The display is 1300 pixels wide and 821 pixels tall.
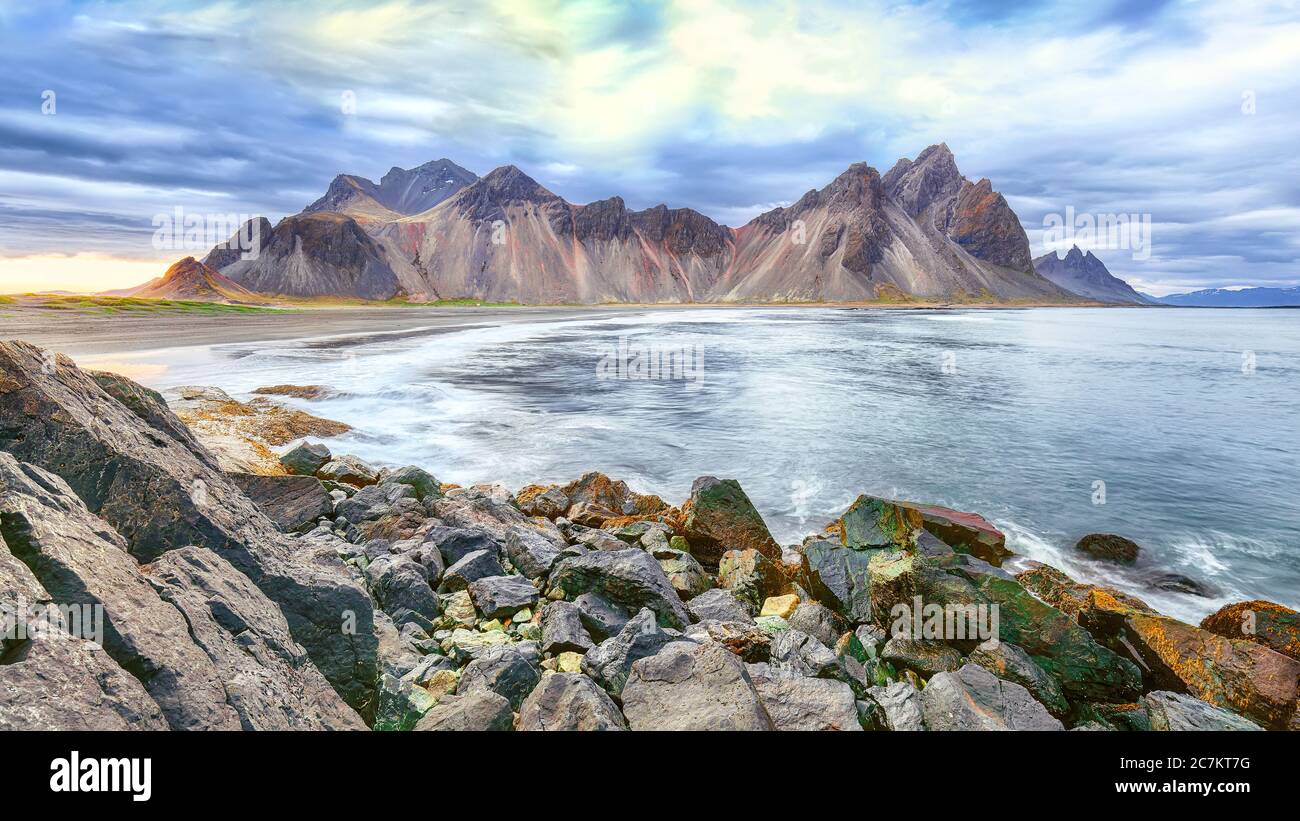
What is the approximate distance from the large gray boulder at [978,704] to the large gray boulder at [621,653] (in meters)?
2.40

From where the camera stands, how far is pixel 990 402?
105ft

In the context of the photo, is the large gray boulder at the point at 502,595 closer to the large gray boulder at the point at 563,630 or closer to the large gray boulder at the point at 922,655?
the large gray boulder at the point at 563,630

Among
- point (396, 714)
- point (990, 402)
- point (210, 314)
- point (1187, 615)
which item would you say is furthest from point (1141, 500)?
point (210, 314)

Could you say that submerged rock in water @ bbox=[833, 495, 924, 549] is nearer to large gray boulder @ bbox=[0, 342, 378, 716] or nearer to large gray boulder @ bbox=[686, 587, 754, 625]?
large gray boulder @ bbox=[686, 587, 754, 625]

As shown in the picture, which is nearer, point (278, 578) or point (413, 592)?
point (278, 578)

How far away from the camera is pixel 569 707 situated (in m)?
4.43

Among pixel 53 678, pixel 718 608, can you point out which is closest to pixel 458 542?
pixel 718 608

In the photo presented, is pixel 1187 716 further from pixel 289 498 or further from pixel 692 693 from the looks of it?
pixel 289 498

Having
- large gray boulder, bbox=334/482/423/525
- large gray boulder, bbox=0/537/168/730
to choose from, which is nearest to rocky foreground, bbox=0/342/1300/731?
large gray boulder, bbox=0/537/168/730

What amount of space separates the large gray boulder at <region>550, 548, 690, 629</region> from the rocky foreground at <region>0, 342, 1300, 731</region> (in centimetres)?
3

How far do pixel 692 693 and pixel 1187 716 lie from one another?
15.2 ft

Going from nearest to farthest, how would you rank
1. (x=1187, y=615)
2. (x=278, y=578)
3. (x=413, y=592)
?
1. (x=278, y=578)
2. (x=413, y=592)
3. (x=1187, y=615)
